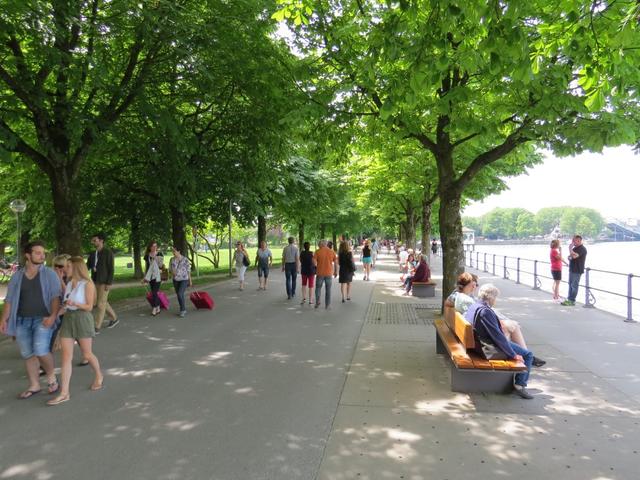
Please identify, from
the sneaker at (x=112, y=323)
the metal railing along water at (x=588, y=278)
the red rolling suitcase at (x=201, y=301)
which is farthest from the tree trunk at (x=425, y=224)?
the sneaker at (x=112, y=323)

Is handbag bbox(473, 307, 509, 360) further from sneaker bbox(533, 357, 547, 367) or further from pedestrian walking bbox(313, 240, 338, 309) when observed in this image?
pedestrian walking bbox(313, 240, 338, 309)

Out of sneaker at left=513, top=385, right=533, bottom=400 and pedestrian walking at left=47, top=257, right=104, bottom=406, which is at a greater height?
pedestrian walking at left=47, top=257, right=104, bottom=406

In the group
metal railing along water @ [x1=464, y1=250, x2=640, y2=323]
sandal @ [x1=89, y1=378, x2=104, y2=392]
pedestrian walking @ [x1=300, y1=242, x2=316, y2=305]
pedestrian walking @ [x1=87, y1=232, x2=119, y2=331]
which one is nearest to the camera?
sandal @ [x1=89, y1=378, x2=104, y2=392]

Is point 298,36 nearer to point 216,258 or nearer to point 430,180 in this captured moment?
point 430,180

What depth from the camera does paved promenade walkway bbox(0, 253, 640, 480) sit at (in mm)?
3701

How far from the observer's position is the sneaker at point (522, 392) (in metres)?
5.17

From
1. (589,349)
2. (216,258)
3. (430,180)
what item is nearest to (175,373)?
(589,349)

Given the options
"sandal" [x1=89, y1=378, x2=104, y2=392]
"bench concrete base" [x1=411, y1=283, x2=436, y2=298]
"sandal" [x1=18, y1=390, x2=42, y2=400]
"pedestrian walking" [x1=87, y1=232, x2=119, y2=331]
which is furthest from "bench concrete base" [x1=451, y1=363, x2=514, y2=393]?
"bench concrete base" [x1=411, y1=283, x2=436, y2=298]

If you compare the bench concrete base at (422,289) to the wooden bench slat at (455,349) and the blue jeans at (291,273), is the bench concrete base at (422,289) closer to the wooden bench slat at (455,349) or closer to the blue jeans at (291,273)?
the blue jeans at (291,273)

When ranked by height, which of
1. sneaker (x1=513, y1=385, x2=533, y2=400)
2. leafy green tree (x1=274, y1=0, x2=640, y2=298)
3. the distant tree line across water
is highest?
the distant tree line across water

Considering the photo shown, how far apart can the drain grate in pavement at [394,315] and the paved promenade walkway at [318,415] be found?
4.91ft

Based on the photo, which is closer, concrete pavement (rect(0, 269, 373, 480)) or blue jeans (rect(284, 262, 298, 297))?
concrete pavement (rect(0, 269, 373, 480))

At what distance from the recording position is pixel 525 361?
5.52 metres

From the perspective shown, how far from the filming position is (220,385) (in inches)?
223
